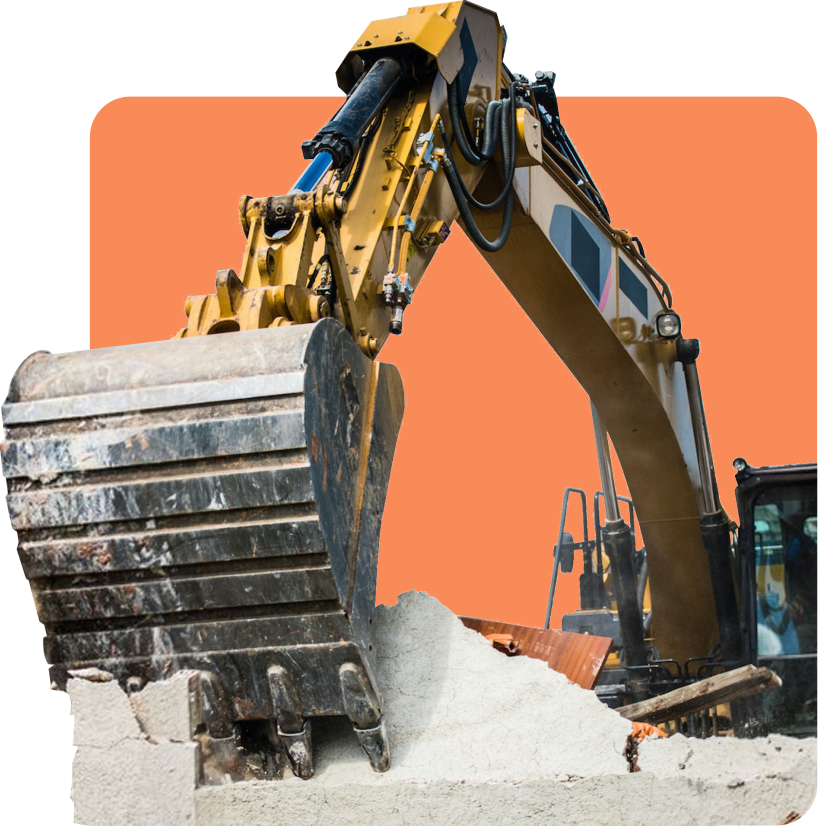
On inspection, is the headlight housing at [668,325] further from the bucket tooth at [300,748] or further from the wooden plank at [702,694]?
the bucket tooth at [300,748]

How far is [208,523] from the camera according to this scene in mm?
2869

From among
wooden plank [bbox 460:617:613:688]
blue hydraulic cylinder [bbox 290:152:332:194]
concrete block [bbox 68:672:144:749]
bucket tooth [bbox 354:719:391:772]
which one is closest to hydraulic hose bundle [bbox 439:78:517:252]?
blue hydraulic cylinder [bbox 290:152:332:194]

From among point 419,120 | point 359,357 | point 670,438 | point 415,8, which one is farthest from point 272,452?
point 670,438

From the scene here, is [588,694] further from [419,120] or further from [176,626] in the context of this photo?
[419,120]

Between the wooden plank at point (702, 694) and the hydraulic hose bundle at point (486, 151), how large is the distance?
1963mm

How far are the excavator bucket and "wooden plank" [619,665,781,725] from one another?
5.59ft

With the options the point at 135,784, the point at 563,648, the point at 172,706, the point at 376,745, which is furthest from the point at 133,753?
the point at 563,648

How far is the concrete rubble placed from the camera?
2979 mm

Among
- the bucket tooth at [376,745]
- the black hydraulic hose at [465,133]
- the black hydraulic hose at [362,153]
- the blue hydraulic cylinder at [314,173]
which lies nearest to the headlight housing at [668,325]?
the black hydraulic hose at [465,133]

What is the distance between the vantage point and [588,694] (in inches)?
129

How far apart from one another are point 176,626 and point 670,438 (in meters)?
3.82

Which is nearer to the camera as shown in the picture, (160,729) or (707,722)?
(160,729)

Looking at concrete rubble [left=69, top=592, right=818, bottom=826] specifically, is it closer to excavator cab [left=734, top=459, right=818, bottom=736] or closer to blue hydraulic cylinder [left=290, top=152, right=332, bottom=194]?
blue hydraulic cylinder [left=290, top=152, right=332, bottom=194]

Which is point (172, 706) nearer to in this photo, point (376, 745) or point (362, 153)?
point (376, 745)
